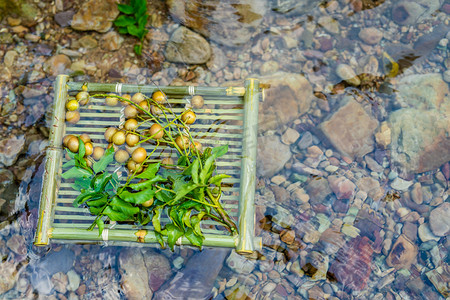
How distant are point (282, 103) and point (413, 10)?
1.80 meters

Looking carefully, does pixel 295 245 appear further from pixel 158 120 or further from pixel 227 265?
pixel 158 120

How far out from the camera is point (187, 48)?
3957 millimetres

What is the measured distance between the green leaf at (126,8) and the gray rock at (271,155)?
1907mm

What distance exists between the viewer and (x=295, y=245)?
3.48 meters

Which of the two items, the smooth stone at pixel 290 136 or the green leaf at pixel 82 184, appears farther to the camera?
the smooth stone at pixel 290 136

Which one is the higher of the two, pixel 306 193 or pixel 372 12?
pixel 372 12

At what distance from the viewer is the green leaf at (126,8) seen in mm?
3941

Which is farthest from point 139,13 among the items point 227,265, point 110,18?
point 227,265

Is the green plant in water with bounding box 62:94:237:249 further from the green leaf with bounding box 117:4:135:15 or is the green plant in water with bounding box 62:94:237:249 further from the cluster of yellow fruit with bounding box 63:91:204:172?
the green leaf with bounding box 117:4:135:15

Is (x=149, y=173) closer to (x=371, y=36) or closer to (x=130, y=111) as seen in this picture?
(x=130, y=111)

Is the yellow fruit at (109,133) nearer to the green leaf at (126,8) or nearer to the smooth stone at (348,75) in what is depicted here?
the green leaf at (126,8)

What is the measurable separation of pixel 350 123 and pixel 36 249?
3219 mm

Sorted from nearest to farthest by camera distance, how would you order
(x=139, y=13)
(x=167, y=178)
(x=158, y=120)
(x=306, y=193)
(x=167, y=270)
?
1. (x=167, y=178)
2. (x=158, y=120)
3. (x=167, y=270)
4. (x=306, y=193)
5. (x=139, y=13)

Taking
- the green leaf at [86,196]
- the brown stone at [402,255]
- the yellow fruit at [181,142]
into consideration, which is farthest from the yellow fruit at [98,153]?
the brown stone at [402,255]
